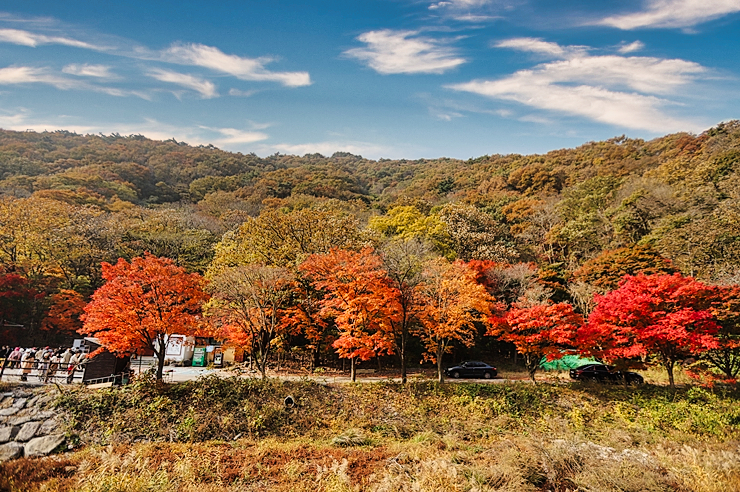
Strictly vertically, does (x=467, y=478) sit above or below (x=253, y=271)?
below

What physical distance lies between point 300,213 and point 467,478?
18.7m

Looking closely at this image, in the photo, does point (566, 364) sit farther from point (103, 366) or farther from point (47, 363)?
point (47, 363)

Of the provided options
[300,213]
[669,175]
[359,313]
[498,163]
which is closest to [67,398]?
[359,313]

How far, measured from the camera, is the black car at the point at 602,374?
1938 cm

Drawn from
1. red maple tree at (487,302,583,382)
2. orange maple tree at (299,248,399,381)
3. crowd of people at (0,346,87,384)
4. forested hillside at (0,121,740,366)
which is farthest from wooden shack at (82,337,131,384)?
red maple tree at (487,302,583,382)

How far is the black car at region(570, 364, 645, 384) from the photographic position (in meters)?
19.4

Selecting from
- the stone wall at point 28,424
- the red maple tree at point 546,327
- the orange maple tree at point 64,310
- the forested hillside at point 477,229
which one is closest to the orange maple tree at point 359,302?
the forested hillside at point 477,229

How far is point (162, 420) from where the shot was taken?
1469 centimetres

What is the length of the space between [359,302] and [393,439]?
19.5ft

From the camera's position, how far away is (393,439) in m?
14.6

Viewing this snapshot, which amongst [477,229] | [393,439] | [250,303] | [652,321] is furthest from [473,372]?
[477,229]

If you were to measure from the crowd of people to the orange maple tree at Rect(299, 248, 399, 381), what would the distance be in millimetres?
11271

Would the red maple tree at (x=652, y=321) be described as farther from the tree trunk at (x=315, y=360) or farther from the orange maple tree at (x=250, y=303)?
the orange maple tree at (x=250, y=303)

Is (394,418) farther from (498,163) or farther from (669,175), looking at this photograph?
(498,163)
